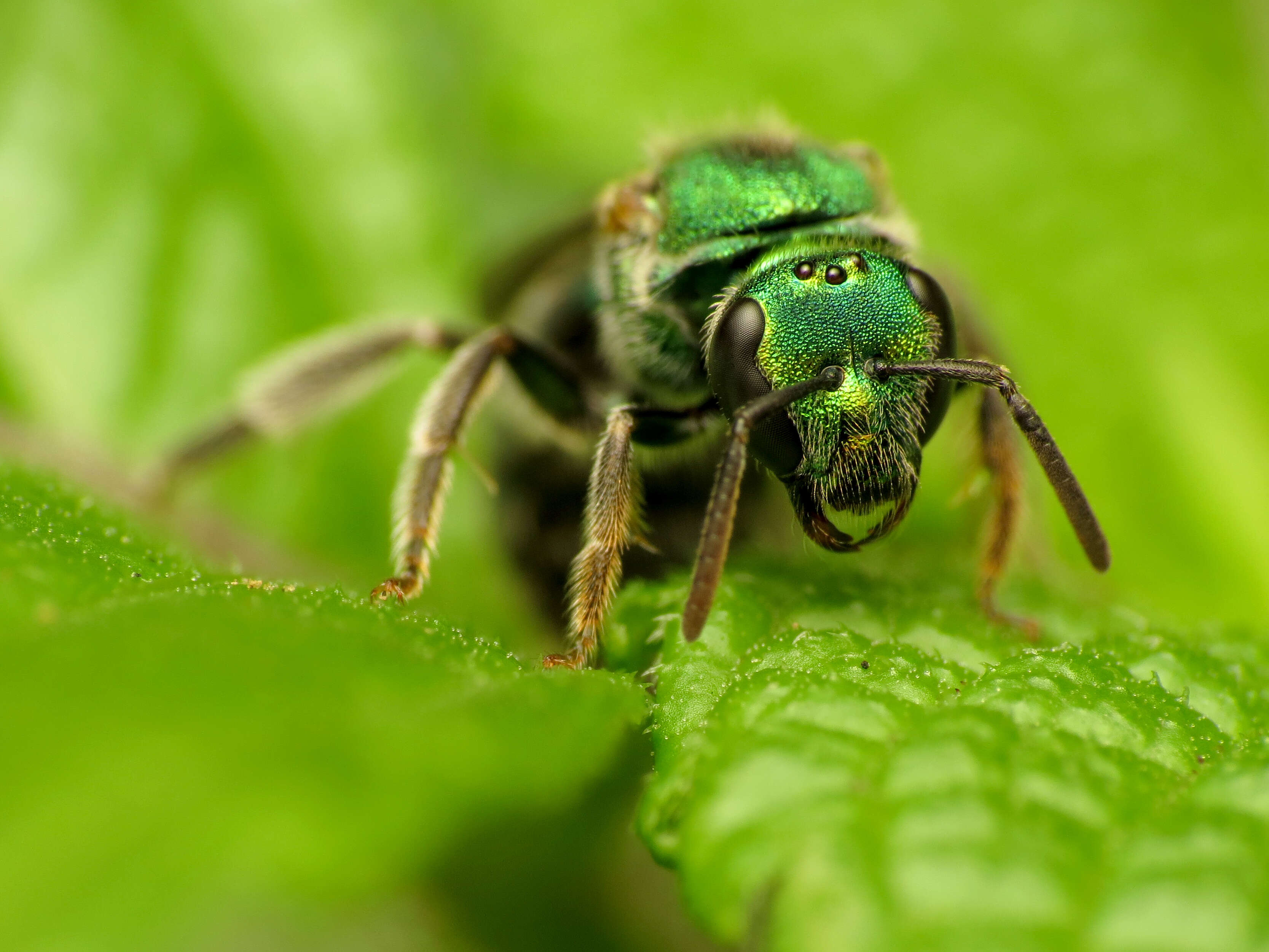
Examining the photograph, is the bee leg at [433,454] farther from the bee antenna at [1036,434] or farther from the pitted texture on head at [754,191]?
the bee antenna at [1036,434]

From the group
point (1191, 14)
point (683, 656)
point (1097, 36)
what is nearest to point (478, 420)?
point (683, 656)

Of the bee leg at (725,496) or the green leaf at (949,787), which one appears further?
the bee leg at (725,496)

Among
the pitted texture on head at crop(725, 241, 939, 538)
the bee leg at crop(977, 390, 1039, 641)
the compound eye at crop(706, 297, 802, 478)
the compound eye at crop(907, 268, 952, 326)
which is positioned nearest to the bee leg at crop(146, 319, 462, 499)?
the compound eye at crop(706, 297, 802, 478)

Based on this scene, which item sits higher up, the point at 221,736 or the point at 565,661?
the point at 221,736

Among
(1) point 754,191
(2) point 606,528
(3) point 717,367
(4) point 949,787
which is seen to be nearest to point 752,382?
(3) point 717,367

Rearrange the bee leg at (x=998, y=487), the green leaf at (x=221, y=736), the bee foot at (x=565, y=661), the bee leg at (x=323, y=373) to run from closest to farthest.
→ the green leaf at (x=221, y=736) < the bee foot at (x=565, y=661) < the bee leg at (x=998, y=487) < the bee leg at (x=323, y=373)

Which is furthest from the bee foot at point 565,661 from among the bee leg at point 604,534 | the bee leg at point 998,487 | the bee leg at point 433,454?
the bee leg at point 998,487

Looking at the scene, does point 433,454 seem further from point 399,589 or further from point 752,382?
point 752,382
